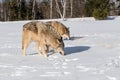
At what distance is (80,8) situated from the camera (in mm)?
51094

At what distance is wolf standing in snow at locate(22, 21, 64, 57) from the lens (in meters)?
9.98

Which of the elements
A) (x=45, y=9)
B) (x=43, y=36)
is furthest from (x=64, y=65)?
(x=45, y=9)

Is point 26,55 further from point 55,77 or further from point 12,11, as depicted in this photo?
point 12,11

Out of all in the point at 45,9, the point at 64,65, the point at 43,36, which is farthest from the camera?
the point at 45,9

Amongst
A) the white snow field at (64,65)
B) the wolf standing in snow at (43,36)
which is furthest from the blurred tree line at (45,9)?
the wolf standing in snow at (43,36)

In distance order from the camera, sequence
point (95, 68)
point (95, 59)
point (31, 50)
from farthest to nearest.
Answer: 1. point (31, 50)
2. point (95, 59)
3. point (95, 68)

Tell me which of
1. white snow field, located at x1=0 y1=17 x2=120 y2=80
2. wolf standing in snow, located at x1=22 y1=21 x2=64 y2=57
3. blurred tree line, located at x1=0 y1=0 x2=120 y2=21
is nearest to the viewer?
white snow field, located at x1=0 y1=17 x2=120 y2=80

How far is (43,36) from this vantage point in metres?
10.1

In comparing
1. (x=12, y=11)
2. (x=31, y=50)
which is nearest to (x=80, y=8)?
(x=12, y=11)

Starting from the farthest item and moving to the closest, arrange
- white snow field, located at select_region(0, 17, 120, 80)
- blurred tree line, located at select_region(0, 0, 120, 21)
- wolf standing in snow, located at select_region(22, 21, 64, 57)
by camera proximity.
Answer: blurred tree line, located at select_region(0, 0, 120, 21), wolf standing in snow, located at select_region(22, 21, 64, 57), white snow field, located at select_region(0, 17, 120, 80)

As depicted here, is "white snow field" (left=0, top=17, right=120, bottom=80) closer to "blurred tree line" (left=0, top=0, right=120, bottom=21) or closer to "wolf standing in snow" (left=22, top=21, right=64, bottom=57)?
"wolf standing in snow" (left=22, top=21, right=64, bottom=57)

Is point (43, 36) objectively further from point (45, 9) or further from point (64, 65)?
point (45, 9)

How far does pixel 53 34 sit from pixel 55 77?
307 centimetres

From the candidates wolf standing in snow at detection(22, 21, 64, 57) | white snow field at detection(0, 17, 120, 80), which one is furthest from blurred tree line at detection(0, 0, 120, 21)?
wolf standing in snow at detection(22, 21, 64, 57)
